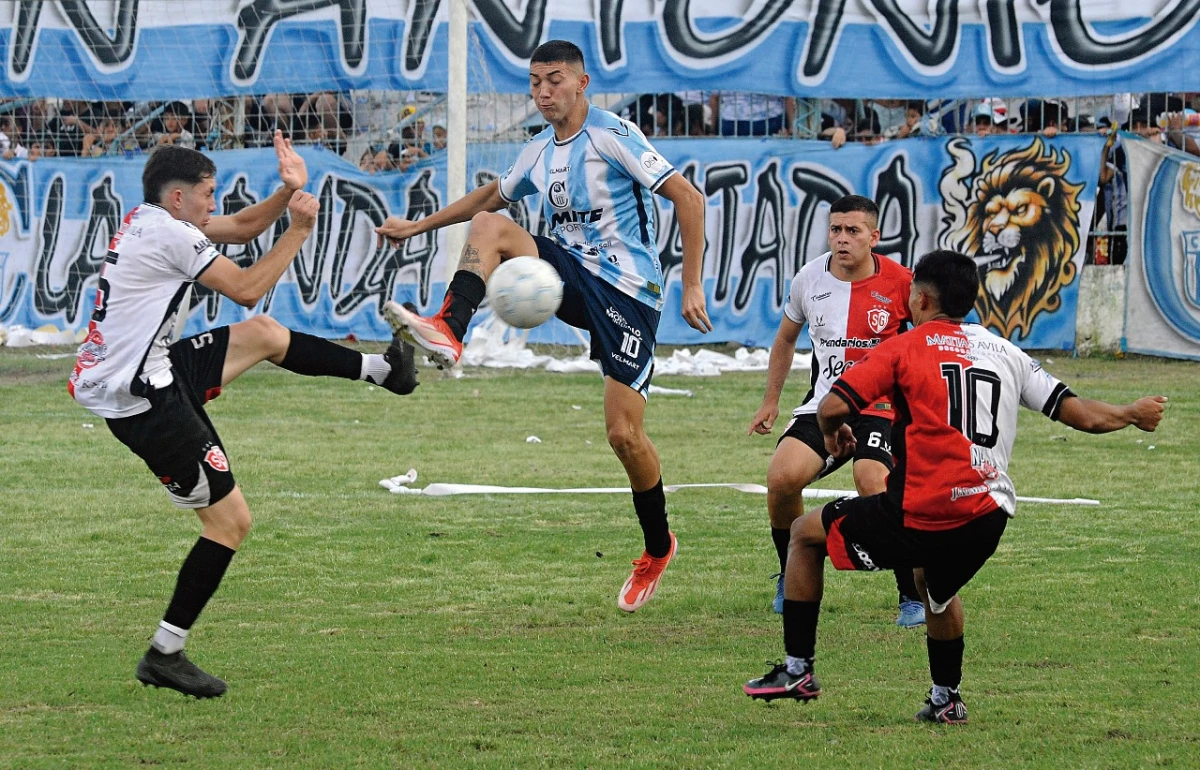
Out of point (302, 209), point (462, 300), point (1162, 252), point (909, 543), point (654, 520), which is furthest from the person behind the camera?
point (1162, 252)

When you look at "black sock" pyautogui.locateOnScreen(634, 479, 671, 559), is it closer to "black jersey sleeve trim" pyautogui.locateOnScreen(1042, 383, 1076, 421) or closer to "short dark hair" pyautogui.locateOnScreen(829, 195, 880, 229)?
"short dark hair" pyautogui.locateOnScreen(829, 195, 880, 229)

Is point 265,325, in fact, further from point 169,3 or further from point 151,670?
point 169,3

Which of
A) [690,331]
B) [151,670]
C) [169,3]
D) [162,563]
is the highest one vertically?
[169,3]

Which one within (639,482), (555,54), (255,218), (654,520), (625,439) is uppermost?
(555,54)

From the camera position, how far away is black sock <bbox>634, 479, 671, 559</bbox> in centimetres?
754

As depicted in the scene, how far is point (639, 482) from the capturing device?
7617 mm

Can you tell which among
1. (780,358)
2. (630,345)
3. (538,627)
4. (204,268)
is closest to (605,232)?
(630,345)

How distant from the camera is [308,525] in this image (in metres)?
9.42

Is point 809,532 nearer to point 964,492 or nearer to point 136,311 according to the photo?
point 964,492

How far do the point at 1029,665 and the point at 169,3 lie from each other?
17023 mm

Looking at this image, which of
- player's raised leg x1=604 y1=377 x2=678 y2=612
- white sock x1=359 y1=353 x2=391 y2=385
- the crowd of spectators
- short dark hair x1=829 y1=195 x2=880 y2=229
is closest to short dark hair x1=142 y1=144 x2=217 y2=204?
white sock x1=359 y1=353 x2=391 y2=385

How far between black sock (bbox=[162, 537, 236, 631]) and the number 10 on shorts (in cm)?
234

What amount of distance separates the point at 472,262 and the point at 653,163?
3.30 feet

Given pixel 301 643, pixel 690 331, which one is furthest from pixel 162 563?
pixel 690 331
